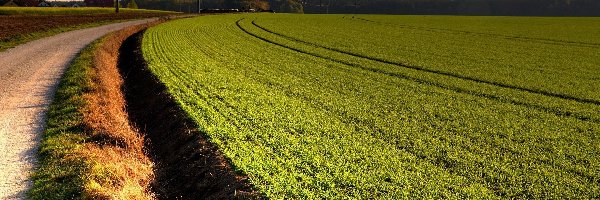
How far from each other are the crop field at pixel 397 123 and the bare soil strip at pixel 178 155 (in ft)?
0.97

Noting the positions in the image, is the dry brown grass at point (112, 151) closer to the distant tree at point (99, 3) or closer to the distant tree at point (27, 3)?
the distant tree at point (27, 3)

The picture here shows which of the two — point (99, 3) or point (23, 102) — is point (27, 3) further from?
point (23, 102)

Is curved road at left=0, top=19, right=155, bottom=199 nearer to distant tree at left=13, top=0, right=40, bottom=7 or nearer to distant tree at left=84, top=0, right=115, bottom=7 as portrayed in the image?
distant tree at left=13, top=0, right=40, bottom=7

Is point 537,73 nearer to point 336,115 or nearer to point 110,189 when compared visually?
point 336,115

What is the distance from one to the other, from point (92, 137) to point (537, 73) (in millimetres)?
17115

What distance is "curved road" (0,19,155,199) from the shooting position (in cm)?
874

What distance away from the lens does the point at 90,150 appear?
9961 mm

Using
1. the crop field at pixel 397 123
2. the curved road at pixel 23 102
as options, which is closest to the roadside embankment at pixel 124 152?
the curved road at pixel 23 102

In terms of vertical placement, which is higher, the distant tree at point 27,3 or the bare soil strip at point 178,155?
the distant tree at point 27,3

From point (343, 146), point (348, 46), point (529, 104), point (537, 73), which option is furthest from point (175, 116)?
point (348, 46)

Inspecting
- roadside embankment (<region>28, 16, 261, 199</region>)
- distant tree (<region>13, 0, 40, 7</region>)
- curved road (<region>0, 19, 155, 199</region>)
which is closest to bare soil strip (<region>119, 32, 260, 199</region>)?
roadside embankment (<region>28, 16, 261, 199</region>)

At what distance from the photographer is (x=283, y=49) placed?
91.5ft

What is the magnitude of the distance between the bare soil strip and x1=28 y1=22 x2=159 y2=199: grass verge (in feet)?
1.16

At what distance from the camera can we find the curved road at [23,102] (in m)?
8.74
